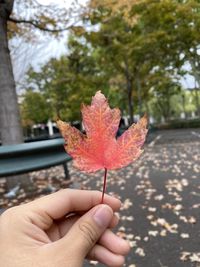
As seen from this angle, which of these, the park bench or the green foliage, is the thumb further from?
the green foliage

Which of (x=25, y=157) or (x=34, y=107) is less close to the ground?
(x=34, y=107)

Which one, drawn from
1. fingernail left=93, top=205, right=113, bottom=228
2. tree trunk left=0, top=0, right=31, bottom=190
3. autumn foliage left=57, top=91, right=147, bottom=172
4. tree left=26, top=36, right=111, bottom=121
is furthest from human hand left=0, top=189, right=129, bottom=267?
tree left=26, top=36, right=111, bottom=121

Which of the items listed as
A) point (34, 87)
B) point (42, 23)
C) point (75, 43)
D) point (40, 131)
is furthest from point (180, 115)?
point (42, 23)

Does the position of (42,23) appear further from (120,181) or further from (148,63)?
(148,63)

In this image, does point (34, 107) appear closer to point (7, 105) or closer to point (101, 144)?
point (7, 105)

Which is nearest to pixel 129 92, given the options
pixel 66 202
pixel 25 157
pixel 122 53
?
pixel 122 53

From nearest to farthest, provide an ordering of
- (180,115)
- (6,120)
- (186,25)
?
1. (6,120)
2. (186,25)
3. (180,115)

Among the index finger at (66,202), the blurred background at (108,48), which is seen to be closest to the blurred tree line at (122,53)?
the blurred background at (108,48)
